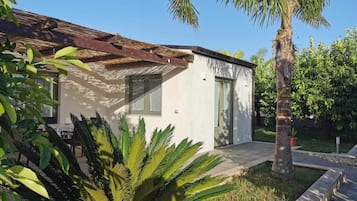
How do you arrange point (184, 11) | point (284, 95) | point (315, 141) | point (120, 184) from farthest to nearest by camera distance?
point (315, 141) → point (184, 11) → point (284, 95) → point (120, 184)

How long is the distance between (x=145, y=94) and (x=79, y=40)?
5393mm

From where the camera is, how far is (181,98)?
10953mm

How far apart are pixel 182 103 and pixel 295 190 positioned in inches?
207

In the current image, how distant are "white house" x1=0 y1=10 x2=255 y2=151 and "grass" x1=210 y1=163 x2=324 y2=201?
3454 mm

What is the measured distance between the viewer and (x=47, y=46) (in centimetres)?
869

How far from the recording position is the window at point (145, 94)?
465 inches

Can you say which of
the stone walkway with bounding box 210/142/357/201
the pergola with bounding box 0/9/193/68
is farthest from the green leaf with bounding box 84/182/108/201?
the stone walkway with bounding box 210/142/357/201

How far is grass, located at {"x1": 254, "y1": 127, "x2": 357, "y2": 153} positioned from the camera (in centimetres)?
1350

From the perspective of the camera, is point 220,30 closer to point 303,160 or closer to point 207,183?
point 303,160

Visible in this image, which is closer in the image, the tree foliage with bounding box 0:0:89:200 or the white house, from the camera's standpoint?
the tree foliage with bounding box 0:0:89:200

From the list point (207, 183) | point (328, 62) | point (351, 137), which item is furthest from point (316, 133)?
point (207, 183)

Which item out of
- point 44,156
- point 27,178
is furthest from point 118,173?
point 27,178

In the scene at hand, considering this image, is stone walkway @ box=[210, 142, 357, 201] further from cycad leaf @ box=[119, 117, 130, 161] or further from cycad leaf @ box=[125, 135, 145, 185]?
cycad leaf @ box=[125, 135, 145, 185]

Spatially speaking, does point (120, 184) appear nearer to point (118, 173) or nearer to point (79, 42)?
point (118, 173)
